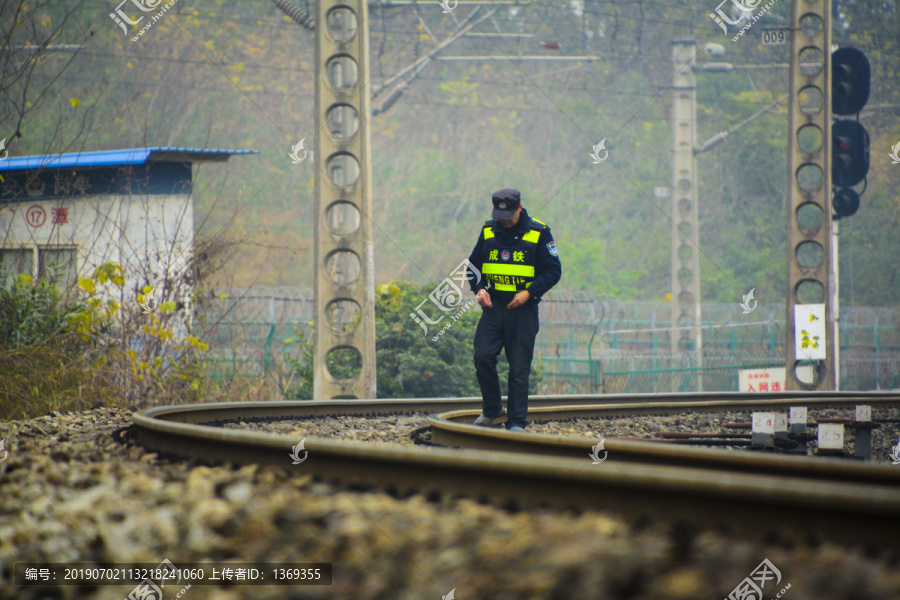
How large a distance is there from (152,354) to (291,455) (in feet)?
26.4

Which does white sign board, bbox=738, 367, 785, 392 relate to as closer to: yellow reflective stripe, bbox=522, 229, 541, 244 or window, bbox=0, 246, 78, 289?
yellow reflective stripe, bbox=522, 229, 541, 244

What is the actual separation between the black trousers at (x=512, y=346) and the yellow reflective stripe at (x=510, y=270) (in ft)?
0.81

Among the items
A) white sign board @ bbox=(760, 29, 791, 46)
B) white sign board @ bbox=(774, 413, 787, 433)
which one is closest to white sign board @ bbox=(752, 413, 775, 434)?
white sign board @ bbox=(774, 413, 787, 433)

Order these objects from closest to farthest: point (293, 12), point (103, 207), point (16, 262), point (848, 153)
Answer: point (16, 262) < point (103, 207) < point (848, 153) < point (293, 12)

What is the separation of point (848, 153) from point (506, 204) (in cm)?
Result: 1144

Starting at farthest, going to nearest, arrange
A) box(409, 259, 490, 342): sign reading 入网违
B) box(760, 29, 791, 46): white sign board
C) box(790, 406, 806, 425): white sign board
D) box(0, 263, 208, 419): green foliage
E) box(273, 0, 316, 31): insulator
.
Result: 1. box(273, 0, 316, 31): insulator
2. box(409, 259, 490, 342): sign reading 入网违
3. box(760, 29, 791, 46): white sign board
4. box(0, 263, 208, 419): green foliage
5. box(790, 406, 806, 425): white sign board

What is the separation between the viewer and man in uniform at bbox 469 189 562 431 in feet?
22.7

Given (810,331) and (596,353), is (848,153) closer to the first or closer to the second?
(810,331)

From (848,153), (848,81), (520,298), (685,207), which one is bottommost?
(520,298)

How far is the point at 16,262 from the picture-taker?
13.5m

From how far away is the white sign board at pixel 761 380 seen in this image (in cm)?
1448

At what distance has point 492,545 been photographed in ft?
10.1

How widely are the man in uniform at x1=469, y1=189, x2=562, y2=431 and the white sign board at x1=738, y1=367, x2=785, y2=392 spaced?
8416mm

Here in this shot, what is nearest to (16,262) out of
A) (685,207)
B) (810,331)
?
(810,331)
